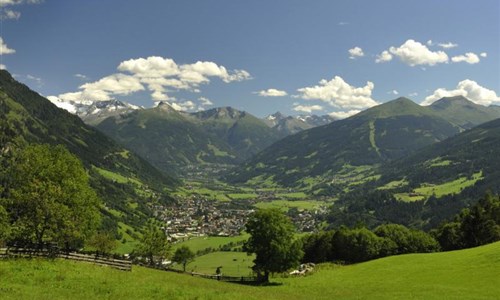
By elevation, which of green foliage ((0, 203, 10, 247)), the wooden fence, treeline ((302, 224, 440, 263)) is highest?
green foliage ((0, 203, 10, 247))

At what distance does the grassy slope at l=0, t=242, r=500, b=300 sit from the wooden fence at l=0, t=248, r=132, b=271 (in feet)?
8.50

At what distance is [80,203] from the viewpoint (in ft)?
202

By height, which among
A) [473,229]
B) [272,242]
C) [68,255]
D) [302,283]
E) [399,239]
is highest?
[68,255]

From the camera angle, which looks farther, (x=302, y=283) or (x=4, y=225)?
(x=302, y=283)

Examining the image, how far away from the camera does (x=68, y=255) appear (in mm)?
51688

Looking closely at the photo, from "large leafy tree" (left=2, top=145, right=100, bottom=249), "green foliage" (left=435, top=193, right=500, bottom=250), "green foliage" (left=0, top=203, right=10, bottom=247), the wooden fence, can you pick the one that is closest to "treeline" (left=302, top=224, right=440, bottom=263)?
"green foliage" (left=435, top=193, right=500, bottom=250)

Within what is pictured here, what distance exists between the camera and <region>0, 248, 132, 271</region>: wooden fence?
4894cm

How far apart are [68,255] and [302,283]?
119 ft

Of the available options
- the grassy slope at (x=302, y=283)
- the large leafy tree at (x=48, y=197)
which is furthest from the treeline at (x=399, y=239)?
the large leafy tree at (x=48, y=197)

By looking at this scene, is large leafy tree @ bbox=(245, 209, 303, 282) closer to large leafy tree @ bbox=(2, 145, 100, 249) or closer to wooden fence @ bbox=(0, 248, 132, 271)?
wooden fence @ bbox=(0, 248, 132, 271)

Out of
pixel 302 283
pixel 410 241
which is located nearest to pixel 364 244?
pixel 410 241

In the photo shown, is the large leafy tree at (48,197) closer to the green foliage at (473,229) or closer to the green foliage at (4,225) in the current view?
the green foliage at (4,225)

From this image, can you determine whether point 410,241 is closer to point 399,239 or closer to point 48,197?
point 399,239

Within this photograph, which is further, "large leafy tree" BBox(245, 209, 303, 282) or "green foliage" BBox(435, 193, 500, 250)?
"green foliage" BBox(435, 193, 500, 250)
